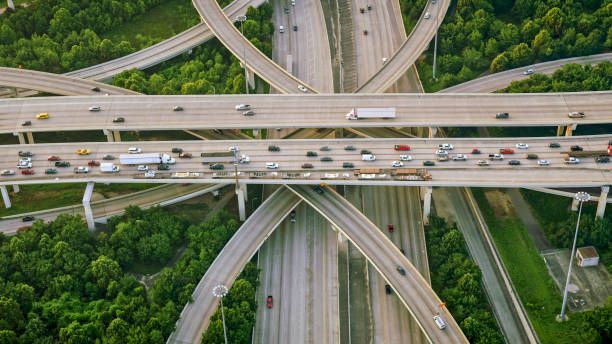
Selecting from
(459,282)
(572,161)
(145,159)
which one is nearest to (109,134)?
(145,159)

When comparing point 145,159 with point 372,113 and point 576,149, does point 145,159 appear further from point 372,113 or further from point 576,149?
point 576,149

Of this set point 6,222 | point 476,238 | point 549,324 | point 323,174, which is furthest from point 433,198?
point 6,222

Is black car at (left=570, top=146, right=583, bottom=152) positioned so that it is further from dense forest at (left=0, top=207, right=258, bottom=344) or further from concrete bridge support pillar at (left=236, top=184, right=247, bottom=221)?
dense forest at (left=0, top=207, right=258, bottom=344)

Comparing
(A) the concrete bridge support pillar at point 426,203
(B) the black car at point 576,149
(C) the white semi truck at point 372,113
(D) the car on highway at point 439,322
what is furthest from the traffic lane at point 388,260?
(B) the black car at point 576,149

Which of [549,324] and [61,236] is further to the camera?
[61,236]

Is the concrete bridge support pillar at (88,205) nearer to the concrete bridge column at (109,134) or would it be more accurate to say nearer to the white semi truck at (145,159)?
the white semi truck at (145,159)

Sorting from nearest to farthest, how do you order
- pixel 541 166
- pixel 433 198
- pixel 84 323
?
pixel 84 323 < pixel 541 166 < pixel 433 198

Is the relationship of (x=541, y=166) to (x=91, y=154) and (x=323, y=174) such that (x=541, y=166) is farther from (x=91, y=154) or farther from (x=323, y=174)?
(x=91, y=154)
